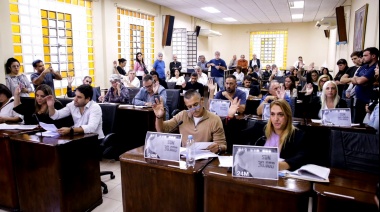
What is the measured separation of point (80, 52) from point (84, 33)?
0.45 metres

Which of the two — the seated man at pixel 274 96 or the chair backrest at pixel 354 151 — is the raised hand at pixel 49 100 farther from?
the chair backrest at pixel 354 151

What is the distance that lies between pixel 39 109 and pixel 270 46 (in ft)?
43.1

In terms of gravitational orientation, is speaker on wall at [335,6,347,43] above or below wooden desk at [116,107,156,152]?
above

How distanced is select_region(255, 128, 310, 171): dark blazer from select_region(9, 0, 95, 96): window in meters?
4.78

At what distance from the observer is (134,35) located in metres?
7.93

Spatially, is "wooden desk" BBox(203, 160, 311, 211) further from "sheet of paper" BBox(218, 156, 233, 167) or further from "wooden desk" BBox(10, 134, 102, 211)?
"wooden desk" BBox(10, 134, 102, 211)

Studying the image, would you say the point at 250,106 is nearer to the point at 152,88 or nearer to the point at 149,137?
the point at 152,88

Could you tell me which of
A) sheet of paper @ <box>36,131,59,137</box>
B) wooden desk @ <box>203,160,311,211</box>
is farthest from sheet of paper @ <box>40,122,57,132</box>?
wooden desk @ <box>203,160,311,211</box>

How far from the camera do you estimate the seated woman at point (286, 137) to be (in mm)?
1837

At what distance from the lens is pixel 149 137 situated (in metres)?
1.89

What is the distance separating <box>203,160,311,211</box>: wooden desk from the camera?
1.42m

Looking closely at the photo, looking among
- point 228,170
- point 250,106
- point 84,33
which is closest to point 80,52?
point 84,33

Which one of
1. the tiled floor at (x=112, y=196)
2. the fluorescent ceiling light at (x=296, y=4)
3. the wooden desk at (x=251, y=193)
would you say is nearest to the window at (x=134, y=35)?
the fluorescent ceiling light at (x=296, y=4)

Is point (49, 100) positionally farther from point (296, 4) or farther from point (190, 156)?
point (296, 4)
